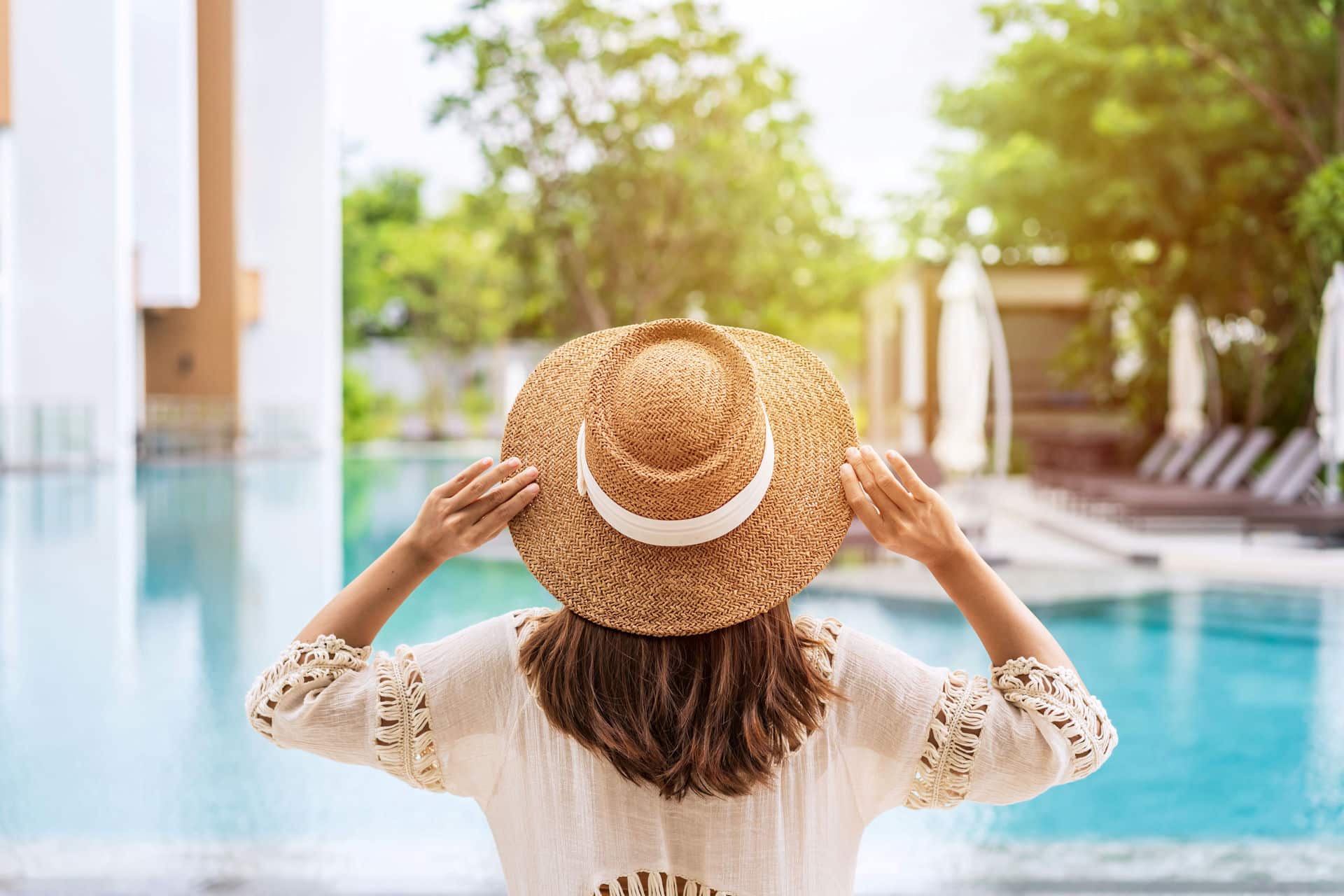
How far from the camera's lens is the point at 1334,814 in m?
3.91

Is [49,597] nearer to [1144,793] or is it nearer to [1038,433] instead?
[1144,793]

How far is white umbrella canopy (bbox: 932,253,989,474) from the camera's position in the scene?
35.7 ft

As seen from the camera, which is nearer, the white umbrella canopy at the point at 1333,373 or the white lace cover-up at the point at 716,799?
Answer: the white lace cover-up at the point at 716,799

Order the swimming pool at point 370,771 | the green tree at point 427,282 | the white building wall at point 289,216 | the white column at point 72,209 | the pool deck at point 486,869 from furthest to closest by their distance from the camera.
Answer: the green tree at point 427,282
the white building wall at point 289,216
the white column at point 72,209
the swimming pool at point 370,771
the pool deck at point 486,869

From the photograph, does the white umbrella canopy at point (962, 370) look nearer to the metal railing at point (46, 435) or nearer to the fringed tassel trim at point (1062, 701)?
the fringed tassel trim at point (1062, 701)

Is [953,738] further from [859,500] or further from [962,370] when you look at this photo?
[962,370]

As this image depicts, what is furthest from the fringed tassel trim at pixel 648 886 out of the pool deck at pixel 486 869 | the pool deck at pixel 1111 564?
the pool deck at pixel 1111 564

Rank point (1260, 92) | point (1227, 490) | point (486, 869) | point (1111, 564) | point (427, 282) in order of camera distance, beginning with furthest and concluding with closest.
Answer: point (427, 282)
point (1260, 92)
point (1227, 490)
point (1111, 564)
point (486, 869)

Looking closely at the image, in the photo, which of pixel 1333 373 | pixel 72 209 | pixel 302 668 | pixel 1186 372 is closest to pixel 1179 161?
pixel 1186 372

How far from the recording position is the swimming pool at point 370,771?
3.47 m

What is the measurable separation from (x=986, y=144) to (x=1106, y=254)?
5.38m

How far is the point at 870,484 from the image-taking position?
1.14m

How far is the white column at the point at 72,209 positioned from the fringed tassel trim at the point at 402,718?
59.5 ft

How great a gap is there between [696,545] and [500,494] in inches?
8.0
